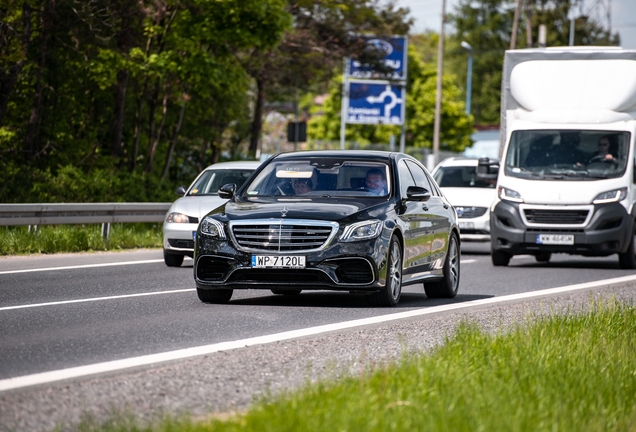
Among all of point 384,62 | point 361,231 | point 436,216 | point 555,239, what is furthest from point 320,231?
point 384,62

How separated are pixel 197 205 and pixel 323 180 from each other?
5.85m

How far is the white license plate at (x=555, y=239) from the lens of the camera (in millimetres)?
20328

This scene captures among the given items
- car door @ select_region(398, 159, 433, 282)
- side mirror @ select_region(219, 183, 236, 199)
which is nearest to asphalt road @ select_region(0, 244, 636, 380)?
car door @ select_region(398, 159, 433, 282)

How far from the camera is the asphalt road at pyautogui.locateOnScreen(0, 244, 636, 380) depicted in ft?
29.5

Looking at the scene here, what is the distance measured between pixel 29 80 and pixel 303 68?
435 inches

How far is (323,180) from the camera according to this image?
1314 centimetres

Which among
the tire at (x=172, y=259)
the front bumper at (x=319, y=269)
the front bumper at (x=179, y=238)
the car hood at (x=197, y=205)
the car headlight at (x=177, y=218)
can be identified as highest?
the front bumper at (x=319, y=269)

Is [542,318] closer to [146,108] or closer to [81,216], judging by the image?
[81,216]

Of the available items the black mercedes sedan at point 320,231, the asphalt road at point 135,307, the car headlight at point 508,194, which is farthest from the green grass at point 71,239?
the black mercedes sedan at point 320,231

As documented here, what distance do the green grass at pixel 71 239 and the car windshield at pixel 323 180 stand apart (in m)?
7.73

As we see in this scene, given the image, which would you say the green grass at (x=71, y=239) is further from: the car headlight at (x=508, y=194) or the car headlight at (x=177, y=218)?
the car headlight at (x=508, y=194)

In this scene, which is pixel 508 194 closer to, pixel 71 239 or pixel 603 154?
pixel 603 154

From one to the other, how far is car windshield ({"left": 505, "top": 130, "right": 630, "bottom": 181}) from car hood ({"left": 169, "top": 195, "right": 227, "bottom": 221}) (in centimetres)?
508

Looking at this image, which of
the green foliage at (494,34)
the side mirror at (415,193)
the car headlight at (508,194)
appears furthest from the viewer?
the green foliage at (494,34)
